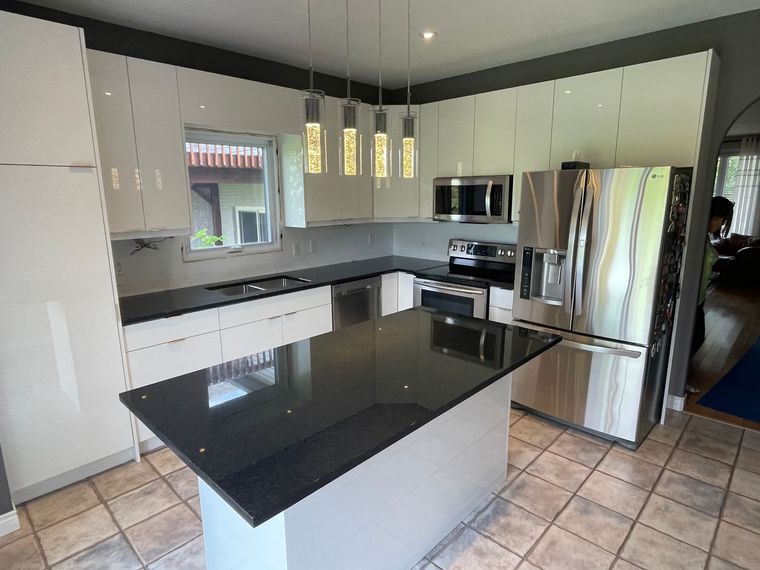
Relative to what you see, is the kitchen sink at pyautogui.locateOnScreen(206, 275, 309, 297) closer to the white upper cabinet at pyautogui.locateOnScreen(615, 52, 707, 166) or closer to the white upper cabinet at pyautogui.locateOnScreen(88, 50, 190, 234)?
the white upper cabinet at pyautogui.locateOnScreen(88, 50, 190, 234)

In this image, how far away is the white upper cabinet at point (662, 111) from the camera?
2.66 meters

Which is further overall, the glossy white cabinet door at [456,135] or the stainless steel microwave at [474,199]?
the glossy white cabinet door at [456,135]

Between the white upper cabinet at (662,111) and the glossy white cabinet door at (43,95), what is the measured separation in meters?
3.22

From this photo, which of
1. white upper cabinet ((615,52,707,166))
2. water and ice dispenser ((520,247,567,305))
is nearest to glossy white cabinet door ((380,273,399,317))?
water and ice dispenser ((520,247,567,305))

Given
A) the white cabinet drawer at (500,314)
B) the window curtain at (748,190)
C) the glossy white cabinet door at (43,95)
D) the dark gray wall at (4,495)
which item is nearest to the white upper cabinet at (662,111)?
the white cabinet drawer at (500,314)

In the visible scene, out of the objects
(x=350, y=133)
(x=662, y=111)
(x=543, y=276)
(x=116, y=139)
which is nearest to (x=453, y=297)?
(x=543, y=276)

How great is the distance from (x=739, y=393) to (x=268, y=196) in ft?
14.1

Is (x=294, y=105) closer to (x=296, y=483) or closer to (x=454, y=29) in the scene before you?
(x=454, y=29)

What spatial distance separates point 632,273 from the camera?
267cm

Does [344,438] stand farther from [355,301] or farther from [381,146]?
[355,301]

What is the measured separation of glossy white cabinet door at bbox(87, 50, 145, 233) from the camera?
2543mm

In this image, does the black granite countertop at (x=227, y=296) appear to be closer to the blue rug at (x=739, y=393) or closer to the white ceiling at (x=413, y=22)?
the white ceiling at (x=413, y=22)

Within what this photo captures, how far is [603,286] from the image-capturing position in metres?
2.80

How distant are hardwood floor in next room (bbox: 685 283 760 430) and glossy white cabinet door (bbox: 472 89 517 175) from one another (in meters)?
2.38
